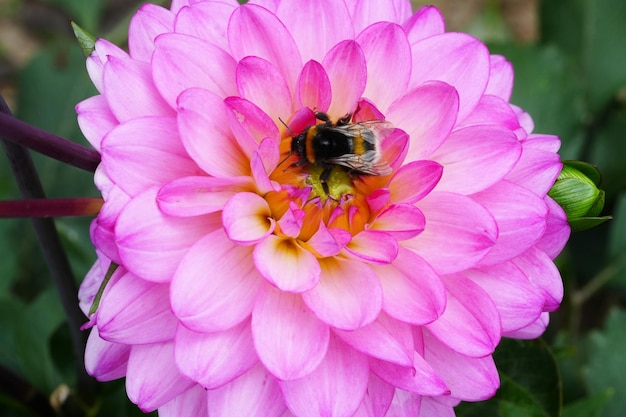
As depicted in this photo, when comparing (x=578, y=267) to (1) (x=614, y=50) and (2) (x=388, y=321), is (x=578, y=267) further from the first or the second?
(2) (x=388, y=321)

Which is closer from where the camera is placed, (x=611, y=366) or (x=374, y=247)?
(x=374, y=247)

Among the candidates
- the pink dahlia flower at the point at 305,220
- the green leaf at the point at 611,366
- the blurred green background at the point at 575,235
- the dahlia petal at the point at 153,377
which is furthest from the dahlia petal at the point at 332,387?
the green leaf at the point at 611,366

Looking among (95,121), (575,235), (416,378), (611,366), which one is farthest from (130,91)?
(575,235)

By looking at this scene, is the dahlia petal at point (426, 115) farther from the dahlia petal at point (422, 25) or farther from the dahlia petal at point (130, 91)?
the dahlia petal at point (130, 91)

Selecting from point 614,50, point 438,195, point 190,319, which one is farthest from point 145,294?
point 614,50

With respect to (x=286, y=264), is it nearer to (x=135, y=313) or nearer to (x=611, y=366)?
(x=135, y=313)

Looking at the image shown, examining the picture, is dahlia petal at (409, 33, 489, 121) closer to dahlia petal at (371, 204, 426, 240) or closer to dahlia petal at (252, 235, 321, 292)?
dahlia petal at (371, 204, 426, 240)
